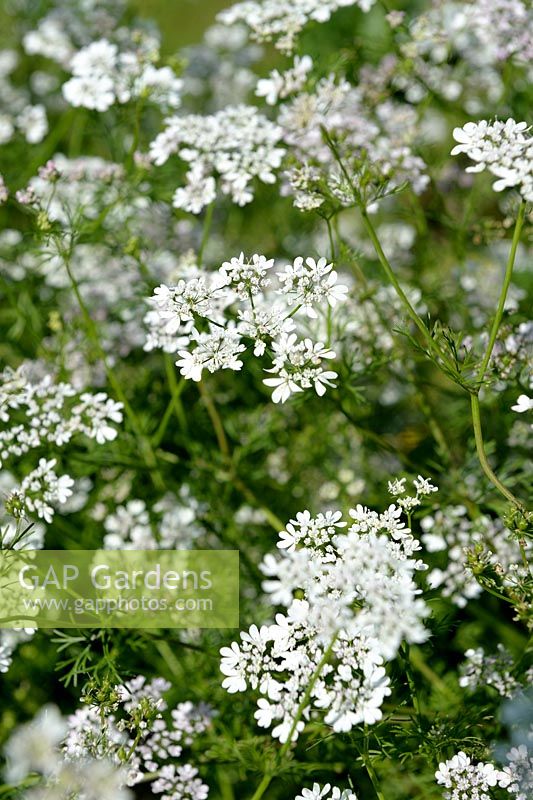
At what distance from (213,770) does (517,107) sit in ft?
8.53

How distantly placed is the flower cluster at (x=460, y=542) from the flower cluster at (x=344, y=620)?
630 millimetres

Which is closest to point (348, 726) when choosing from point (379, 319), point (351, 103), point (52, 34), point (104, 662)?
point (104, 662)

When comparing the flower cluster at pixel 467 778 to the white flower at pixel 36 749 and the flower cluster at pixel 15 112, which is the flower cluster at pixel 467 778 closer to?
the white flower at pixel 36 749

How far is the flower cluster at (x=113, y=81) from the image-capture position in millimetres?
2643

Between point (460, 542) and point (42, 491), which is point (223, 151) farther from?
point (460, 542)

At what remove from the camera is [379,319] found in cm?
274

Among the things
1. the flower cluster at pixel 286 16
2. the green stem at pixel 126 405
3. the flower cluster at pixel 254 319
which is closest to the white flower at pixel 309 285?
the flower cluster at pixel 254 319

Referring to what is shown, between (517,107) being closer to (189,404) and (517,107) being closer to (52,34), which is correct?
(189,404)

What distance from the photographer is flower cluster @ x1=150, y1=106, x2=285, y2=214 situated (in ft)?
7.80

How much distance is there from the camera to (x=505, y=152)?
1.66m

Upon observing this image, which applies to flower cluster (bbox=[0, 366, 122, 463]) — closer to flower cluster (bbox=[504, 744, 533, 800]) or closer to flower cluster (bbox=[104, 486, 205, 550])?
flower cluster (bbox=[104, 486, 205, 550])

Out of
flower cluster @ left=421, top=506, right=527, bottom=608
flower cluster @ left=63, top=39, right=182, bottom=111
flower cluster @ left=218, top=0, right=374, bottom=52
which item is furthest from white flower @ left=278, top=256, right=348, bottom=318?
flower cluster @ left=63, top=39, right=182, bottom=111

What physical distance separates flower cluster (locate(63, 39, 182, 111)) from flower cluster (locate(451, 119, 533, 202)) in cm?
130

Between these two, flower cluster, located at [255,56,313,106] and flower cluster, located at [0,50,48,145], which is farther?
flower cluster, located at [0,50,48,145]
